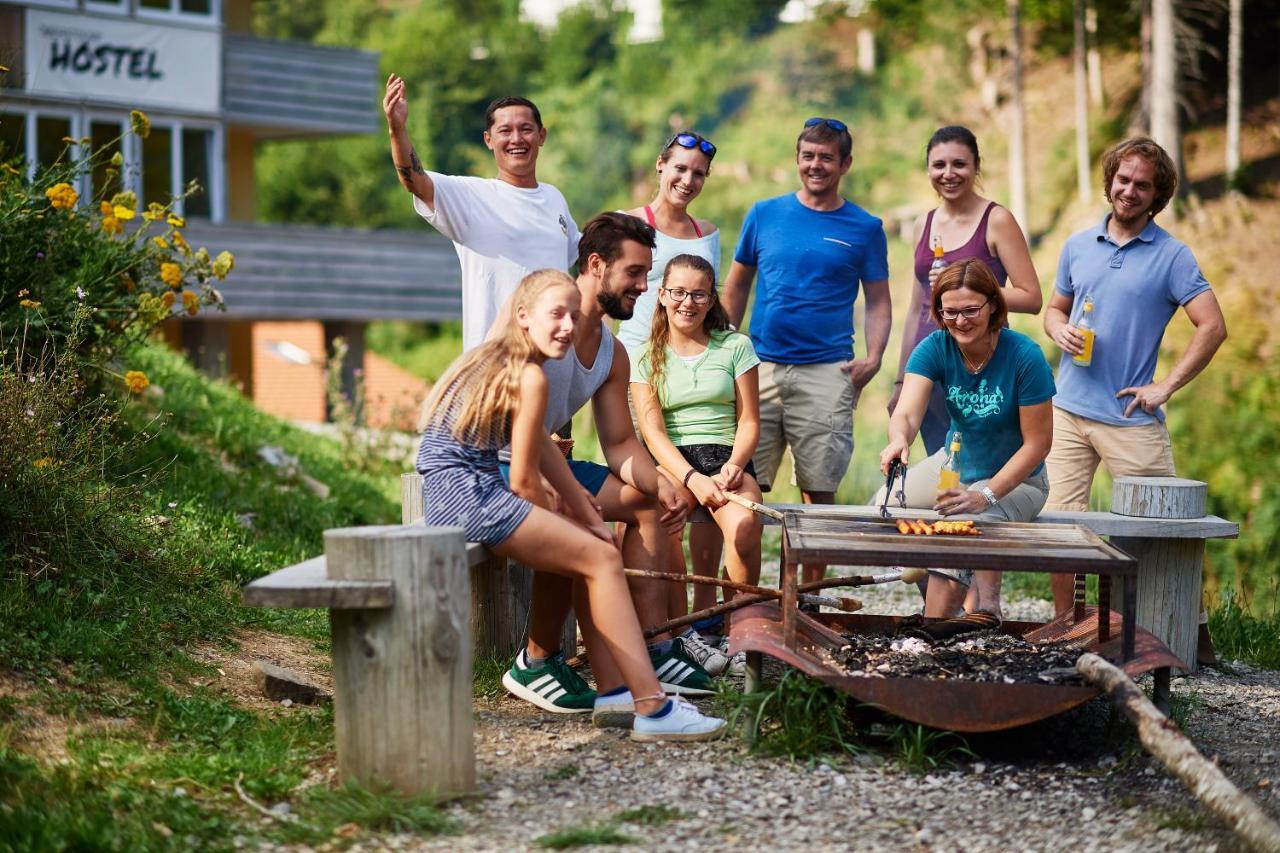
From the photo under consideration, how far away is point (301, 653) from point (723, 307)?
216cm

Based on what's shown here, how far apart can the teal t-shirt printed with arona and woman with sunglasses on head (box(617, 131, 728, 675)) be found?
3.21 feet

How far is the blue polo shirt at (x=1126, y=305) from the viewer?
19.3 ft

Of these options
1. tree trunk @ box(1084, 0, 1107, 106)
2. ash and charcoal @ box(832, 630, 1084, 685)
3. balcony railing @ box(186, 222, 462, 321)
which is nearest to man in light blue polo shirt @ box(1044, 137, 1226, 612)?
ash and charcoal @ box(832, 630, 1084, 685)

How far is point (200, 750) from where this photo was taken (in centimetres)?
438

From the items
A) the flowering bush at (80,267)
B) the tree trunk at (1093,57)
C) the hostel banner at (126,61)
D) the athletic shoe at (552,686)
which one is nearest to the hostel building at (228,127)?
the hostel banner at (126,61)

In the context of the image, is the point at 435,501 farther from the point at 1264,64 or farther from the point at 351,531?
the point at 1264,64

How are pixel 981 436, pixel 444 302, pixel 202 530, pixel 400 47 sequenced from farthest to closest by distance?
1. pixel 400 47
2. pixel 444 302
3. pixel 202 530
4. pixel 981 436

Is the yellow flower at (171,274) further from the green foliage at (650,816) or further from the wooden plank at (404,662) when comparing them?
the green foliage at (650,816)

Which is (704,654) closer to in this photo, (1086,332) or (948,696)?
(948,696)

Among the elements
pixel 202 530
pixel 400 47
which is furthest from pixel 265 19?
pixel 202 530

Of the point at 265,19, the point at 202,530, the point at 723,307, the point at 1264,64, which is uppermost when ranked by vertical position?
the point at 265,19

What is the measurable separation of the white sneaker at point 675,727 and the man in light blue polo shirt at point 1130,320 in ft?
6.81

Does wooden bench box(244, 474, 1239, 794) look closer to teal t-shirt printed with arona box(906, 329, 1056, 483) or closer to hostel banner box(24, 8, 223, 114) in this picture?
teal t-shirt printed with arona box(906, 329, 1056, 483)

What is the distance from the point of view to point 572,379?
202 inches
